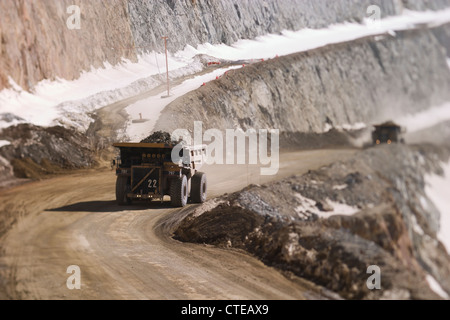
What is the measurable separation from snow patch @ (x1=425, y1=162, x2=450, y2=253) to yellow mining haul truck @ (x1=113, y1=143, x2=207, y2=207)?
28.5 metres

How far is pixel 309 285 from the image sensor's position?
46.3ft

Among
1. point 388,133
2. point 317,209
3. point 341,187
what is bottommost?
point 317,209

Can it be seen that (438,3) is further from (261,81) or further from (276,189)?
(276,189)

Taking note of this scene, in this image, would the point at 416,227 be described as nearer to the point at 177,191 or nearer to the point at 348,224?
the point at 348,224

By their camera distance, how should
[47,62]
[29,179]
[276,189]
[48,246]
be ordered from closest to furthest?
[48,246] < [276,189] < [29,179] < [47,62]

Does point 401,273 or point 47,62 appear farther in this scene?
point 47,62

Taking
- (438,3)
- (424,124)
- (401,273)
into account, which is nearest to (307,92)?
(424,124)

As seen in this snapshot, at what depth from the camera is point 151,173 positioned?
21812 mm

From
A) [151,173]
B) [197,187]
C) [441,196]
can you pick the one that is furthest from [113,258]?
[441,196]

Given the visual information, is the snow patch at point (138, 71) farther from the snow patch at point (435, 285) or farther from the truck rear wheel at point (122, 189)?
the snow patch at point (435, 285)

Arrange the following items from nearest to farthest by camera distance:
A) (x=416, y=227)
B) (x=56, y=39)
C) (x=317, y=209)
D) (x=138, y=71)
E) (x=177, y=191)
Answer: (x=177, y=191) → (x=317, y=209) → (x=56, y=39) → (x=416, y=227) → (x=138, y=71)

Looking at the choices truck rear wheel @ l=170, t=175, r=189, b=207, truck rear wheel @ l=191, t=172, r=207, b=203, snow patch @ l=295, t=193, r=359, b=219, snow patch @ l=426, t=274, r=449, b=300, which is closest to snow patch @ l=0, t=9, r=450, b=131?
truck rear wheel @ l=191, t=172, r=207, b=203

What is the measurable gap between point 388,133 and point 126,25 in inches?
957
